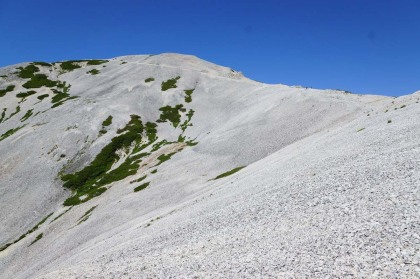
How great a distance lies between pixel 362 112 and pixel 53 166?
265 feet

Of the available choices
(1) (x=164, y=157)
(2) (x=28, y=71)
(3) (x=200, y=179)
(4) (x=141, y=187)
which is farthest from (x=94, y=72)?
(3) (x=200, y=179)

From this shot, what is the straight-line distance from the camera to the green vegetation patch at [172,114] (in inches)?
4710

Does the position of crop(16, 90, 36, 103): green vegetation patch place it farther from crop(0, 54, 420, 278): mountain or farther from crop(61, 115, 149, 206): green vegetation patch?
crop(61, 115, 149, 206): green vegetation patch

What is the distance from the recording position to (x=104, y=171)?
9056 centimetres

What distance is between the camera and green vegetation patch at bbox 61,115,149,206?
7924 cm

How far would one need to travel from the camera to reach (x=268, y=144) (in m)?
73.2

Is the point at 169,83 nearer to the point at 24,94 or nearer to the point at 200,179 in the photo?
the point at 24,94

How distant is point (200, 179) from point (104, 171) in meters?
37.6

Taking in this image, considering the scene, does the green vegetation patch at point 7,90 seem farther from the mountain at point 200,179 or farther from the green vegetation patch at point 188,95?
the green vegetation patch at point 188,95

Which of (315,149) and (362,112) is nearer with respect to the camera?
(315,149)

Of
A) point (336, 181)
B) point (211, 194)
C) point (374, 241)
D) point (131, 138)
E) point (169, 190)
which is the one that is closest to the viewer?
point (374, 241)

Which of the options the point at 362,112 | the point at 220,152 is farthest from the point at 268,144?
the point at 362,112

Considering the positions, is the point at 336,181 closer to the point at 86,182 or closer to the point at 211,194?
the point at 211,194

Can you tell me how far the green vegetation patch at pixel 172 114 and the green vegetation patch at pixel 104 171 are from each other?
46.4 ft
